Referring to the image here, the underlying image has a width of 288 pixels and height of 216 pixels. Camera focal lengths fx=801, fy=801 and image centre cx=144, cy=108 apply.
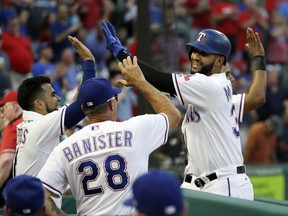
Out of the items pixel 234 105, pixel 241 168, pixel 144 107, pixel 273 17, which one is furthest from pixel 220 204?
pixel 273 17

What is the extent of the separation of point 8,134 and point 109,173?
2234 millimetres

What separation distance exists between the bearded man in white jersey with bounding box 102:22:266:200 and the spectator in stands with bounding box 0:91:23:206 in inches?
56.1

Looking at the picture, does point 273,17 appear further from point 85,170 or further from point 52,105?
point 85,170

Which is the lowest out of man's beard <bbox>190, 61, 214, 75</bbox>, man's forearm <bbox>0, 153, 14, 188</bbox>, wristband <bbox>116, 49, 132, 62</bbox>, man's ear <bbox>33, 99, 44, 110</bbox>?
man's forearm <bbox>0, 153, 14, 188</bbox>

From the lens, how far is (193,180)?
283 inches

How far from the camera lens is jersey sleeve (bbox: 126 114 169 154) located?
5.63m

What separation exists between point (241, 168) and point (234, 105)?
0.64m

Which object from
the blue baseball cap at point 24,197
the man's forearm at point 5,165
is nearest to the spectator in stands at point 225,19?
the man's forearm at point 5,165

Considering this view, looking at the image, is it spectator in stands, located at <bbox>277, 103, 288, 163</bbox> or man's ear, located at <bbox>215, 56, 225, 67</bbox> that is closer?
man's ear, located at <bbox>215, 56, 225, 67</bbox>

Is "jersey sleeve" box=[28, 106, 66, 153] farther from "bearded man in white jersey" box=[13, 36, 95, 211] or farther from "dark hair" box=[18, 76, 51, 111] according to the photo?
"dark hair" box=[18, 76, 51, 111]

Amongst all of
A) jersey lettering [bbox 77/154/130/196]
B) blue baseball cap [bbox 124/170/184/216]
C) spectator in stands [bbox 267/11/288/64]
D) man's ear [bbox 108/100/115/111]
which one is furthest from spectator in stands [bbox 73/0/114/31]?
blue baseball cap [bbox 124/170/184/216]

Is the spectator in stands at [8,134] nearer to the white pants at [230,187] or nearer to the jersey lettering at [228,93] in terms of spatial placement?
the white pants at [230,187]

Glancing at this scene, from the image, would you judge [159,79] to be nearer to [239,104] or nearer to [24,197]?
[239,104]

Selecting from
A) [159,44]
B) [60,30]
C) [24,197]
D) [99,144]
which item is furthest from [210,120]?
[60,30]
